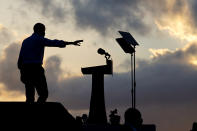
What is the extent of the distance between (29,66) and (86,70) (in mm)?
17344

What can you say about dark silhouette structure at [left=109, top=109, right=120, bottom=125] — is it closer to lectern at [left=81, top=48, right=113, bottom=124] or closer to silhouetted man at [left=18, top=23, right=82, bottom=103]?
lectern at [left=81, top=48, right=113, bottom=124]

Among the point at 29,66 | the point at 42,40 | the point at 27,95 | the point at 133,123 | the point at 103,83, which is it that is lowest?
the point at 133,123

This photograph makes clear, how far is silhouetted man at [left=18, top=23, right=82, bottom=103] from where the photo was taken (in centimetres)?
873

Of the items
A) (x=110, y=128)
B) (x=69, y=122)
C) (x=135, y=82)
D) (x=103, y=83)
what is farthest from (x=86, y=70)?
(x=69, y=122)

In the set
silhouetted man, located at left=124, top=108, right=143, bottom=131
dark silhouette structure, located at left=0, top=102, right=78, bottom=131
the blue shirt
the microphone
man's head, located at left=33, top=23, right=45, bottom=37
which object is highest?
the microphone

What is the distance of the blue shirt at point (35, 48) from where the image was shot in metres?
8.73

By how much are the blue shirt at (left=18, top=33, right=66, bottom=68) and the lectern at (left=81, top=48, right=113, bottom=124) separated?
664 inches

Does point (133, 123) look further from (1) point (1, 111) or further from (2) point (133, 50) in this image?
(2) point (133, 50)

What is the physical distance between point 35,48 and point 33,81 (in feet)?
2.23

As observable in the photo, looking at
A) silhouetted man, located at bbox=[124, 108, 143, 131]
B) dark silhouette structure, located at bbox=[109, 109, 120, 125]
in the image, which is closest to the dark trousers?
silhouetted man, located at bbox=[124, 108, 143, 131]

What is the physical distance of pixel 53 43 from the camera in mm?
8734

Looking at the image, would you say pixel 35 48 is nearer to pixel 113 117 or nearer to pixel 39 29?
pixel 39 29

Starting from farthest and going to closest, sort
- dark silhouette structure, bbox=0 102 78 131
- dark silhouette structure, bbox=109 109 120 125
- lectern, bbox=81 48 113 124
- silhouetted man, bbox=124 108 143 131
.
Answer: dark silhouette structure, bbox=109 109 120 125 → lectern, bbox=81 48 113 124 → dark silhouette structure, bbox=0 102 78 131 → silhouetted man, bbox=124 108 143 131

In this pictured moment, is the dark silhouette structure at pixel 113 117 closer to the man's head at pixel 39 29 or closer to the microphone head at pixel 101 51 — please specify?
the microphone head at pixel 101 51
